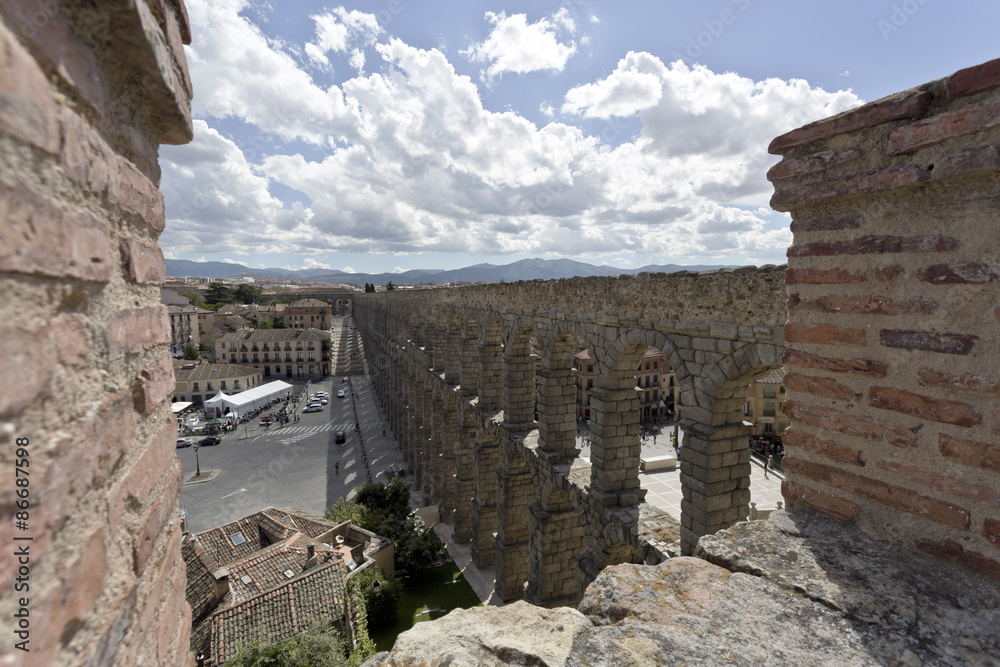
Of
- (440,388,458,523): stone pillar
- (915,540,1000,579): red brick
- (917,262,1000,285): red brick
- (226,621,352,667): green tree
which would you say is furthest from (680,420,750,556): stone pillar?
(440,388,458,523): stone pillar

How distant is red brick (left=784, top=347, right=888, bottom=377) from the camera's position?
3.12 metres

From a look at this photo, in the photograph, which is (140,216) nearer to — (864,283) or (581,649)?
(581,649)

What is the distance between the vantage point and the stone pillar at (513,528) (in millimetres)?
16297

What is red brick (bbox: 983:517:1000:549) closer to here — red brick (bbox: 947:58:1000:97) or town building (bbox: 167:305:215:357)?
red brick (bbox: 947:58:1000:97)

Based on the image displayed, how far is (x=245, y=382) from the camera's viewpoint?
5444cm

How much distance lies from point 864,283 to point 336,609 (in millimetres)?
16228

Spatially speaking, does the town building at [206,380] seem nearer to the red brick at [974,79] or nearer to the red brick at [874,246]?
the red brick at [874,246]

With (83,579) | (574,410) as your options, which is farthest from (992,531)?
(574,410)

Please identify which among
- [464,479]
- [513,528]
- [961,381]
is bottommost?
[464,479]

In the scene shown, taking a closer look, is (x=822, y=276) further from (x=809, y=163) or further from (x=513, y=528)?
(x=513, y=528)

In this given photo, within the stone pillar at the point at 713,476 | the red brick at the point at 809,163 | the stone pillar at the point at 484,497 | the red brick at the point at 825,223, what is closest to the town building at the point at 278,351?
the stone pillar at the point at 484,497

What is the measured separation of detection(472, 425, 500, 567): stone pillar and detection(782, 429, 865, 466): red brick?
51.9ft

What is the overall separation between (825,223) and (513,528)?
1512cm

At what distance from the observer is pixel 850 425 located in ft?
10.7
